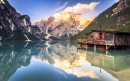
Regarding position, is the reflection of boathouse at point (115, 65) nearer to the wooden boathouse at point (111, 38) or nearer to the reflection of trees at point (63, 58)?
the reflection of trees at point (63, 58)

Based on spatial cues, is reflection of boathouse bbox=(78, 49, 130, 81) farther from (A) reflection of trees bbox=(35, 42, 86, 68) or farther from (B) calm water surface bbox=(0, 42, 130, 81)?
(A) reflection of trees bbox=(35, 42, 86, 68)

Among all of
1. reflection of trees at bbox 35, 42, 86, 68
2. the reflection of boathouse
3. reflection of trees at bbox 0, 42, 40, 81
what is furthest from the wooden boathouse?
reflection of trees at bbox 0, 42, 40, 81

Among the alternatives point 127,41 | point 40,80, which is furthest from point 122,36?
point 40,80

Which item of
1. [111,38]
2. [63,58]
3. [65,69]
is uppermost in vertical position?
[111,38]

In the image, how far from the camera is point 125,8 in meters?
120

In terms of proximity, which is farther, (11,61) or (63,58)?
(63,58)

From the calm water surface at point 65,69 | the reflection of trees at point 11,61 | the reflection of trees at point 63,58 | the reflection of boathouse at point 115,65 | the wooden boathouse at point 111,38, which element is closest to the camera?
the calm water surface at point 65,69

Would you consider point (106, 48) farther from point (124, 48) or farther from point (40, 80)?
point (40, 80)

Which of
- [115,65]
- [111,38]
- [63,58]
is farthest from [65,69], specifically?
[111,38]

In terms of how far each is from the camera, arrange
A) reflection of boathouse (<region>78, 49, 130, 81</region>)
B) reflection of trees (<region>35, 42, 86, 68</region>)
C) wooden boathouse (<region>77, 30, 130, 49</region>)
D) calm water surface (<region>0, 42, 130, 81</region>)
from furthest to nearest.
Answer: wooden boathouse (<region>77, 30, 130, 49</region>) < reflection of trees (<region>35, 42, 86, 68</region>) < reflection of boathouse (<region>78, 49, 130, 81</region>) < calm water surface (<region>0, 42, 130, 81</region>)

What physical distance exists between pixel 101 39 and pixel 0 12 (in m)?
217

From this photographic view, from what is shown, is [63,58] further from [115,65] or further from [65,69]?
[115,65]

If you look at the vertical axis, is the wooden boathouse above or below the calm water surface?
above

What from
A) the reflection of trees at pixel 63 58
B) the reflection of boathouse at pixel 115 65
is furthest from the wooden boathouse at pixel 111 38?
the reflection of boathouse at pixel 115 65
